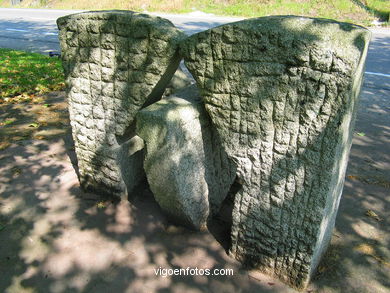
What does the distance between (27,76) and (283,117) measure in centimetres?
659

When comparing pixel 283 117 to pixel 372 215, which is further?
pixel 372 215

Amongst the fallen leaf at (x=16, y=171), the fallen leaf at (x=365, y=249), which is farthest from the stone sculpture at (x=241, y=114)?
the fallen leaf at (x=16, y=171)

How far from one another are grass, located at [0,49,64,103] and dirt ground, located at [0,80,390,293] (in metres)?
2.67

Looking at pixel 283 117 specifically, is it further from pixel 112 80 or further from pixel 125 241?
pixel 125 241

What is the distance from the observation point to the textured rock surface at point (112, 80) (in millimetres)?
2668

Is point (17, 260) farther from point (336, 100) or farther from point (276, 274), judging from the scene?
point (336, 100)

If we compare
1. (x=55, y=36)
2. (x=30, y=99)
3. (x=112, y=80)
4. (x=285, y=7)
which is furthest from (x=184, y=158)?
(x=285, y=7)

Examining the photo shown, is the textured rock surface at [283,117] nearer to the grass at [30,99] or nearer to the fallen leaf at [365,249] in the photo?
the fallen leaf at [365,249]

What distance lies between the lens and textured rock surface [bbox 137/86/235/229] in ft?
8.42

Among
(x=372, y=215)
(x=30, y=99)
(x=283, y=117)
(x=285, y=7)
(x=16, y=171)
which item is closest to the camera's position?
(x=283, y=117)

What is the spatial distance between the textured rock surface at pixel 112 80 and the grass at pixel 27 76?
366 centimetres

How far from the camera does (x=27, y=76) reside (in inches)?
287

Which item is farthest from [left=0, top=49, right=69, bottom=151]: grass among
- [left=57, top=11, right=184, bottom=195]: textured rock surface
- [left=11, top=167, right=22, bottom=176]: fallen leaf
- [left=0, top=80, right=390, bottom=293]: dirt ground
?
[left=57, top=11, right=184, bottom=195]: textured rock surface

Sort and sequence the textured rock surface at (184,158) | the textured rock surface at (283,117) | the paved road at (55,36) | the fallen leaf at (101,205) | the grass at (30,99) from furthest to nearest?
the paved road at (55,36)
the grass at (30,99)
the fallen leaf at (101,205)
the textured rock surface at (184,158)
the textured rock surface at (283,117)
